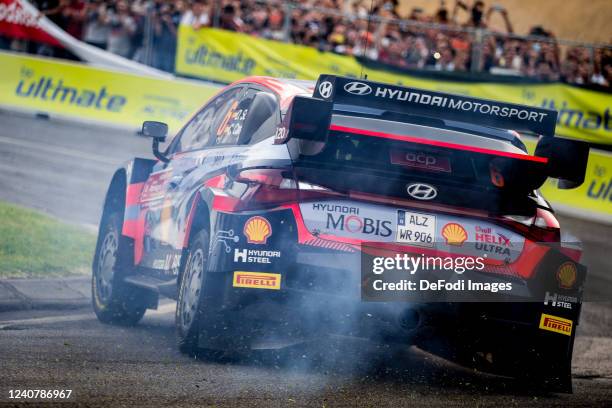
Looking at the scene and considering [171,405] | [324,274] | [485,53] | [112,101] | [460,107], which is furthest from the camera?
[112,101]

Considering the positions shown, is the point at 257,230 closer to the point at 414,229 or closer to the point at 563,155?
the point at 414,229

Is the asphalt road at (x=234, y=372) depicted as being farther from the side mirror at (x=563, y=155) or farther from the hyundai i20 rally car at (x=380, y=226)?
the side mirror at (x=563, y=155)

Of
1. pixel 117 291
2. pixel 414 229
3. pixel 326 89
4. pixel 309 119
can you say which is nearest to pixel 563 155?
pixel 414 229

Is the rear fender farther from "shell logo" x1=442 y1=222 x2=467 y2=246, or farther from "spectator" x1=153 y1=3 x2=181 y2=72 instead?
"spectator" x1=153 y1=3 x2=181 y2=72

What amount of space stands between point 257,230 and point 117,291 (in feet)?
7.97

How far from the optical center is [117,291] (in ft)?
26.8

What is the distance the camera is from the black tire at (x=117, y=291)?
26.8ft

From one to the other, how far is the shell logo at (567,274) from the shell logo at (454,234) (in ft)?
2.13

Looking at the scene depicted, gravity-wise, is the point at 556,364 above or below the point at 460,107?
below

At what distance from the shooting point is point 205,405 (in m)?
5.38

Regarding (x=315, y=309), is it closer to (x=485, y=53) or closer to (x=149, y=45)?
(x=485, y=53)

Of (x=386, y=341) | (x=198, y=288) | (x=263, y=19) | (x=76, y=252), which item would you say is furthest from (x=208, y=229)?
(x=263, y=19)

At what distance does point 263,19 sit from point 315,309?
54.1 feet

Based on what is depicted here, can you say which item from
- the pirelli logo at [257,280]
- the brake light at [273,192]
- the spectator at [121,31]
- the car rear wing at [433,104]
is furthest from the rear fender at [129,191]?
the spectator at [121,31]
